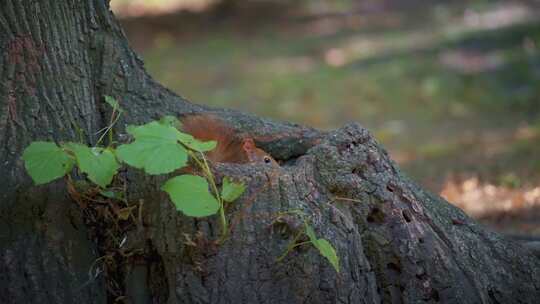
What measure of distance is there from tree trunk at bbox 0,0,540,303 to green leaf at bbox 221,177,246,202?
0.29ft

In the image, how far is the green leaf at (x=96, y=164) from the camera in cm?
286

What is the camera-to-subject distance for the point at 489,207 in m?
5.63

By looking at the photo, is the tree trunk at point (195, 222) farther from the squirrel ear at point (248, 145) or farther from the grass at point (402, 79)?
the grass at point (402, 79)

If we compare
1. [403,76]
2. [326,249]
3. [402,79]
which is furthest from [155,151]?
[403,76]

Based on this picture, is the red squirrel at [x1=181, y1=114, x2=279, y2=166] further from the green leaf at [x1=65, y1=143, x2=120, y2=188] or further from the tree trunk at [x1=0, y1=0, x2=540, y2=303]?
the green leaf at [x1=65, y1=143, x2=120, y2=188]

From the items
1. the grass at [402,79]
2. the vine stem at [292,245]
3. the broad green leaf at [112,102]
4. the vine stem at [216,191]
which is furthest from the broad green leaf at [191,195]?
the grass at [402,79]

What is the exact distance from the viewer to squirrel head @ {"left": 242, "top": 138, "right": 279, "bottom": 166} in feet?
11.2

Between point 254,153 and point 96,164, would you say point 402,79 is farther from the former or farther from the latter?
point 96,164

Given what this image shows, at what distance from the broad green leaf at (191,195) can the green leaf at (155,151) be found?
0.09 m

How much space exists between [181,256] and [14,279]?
0.64 metres

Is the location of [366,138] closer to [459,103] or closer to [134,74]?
[134,74]

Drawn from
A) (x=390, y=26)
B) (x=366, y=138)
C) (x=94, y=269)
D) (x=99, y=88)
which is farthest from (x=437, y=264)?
(x=390, y=26)

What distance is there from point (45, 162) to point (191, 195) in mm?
528

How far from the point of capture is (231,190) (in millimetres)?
2932
